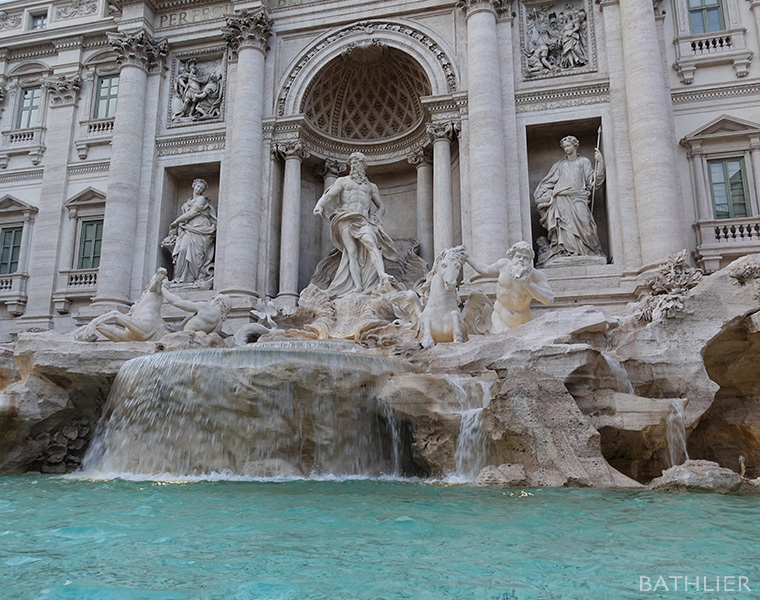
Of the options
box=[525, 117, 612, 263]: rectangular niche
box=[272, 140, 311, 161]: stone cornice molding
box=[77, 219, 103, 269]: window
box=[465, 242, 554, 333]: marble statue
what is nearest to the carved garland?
box=[272, 140, 311, 161]: stone cornice molding

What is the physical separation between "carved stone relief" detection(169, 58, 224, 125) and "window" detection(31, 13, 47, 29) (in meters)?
6.20

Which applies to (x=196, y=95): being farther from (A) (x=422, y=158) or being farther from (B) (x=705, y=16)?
(B) (x=705, y=16)

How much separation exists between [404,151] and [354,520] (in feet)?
49.2

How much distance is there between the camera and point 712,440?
8.60 metres

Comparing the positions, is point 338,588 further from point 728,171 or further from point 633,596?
point 728,171

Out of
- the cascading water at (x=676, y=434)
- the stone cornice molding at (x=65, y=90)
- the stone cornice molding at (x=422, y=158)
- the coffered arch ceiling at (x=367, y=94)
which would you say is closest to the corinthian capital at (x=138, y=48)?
the stone cornice molding at (x=65, y=90)

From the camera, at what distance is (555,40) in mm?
16688

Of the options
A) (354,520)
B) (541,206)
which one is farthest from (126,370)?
(541,206)

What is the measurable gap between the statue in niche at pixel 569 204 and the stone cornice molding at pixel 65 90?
14663 mm

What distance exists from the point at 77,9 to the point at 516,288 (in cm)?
1878

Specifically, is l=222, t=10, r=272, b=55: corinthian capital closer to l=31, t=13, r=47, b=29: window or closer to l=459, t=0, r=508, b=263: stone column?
l=459, t=0, r=508, b=263: stone column

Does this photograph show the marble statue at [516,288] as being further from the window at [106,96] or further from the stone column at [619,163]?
the window at [106,96]

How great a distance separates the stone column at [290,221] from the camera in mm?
16516

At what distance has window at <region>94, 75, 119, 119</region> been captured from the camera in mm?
19891
